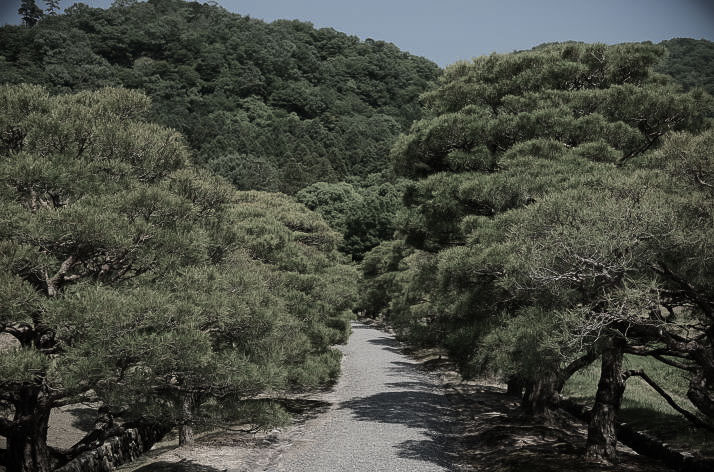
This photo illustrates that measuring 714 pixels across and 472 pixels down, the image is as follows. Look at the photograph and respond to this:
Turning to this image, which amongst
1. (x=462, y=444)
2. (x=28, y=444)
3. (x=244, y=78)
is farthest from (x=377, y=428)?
(x=244, y=78)

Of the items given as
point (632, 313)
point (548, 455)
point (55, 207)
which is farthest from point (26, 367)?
point (548, 455)

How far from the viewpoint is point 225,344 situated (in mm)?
6648

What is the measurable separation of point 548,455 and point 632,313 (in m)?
4.00

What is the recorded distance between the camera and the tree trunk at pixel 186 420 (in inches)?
255

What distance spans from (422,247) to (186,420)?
7909 mm

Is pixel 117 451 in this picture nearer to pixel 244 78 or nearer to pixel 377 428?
pixel 377 428

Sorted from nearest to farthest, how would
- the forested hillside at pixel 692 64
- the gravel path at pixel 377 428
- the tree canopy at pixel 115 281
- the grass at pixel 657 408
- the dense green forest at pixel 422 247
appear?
the tree canopy at pixel 115 281 → the dense green forest at pixel 422 247 → the grass at pixel 657 408 → the gravel path at pixel 377 428 → the forested hillside at pixel 692 64

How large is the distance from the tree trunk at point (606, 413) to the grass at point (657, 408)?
1.31 ft

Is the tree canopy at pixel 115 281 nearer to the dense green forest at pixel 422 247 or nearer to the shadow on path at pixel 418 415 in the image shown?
the dense green forest at pixel 422 247

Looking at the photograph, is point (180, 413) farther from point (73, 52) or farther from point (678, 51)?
point (73, 52)

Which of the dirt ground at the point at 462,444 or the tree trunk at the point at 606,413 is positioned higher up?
the tree trunk at the point at 606,413

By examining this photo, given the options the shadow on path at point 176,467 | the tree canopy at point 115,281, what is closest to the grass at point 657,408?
the tree canopy at point 115,281

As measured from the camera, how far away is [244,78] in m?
83.4

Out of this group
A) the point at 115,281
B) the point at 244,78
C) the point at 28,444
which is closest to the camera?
the point at 28,444
